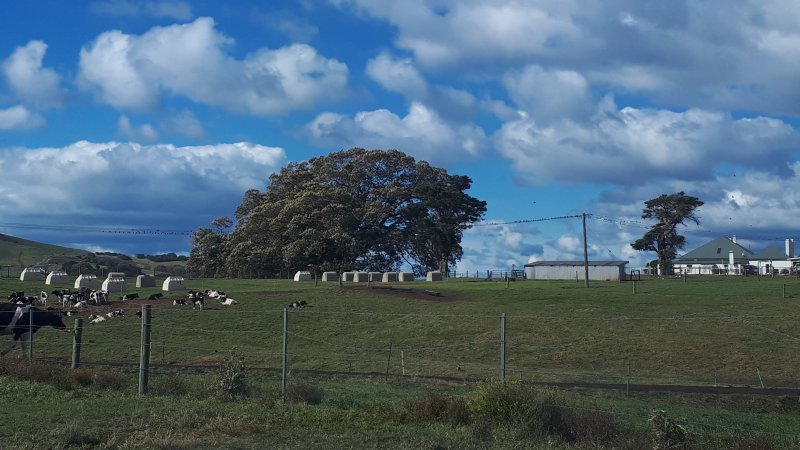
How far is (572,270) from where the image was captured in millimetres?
104562

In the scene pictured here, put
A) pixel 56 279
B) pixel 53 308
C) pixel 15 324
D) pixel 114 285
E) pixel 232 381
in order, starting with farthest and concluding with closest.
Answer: pixel 56 279 < pixel 114 285 < pixel 53 308 < pixel 15 324 < pixel 232 381

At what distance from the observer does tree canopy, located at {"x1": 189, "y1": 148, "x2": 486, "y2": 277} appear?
287 feet

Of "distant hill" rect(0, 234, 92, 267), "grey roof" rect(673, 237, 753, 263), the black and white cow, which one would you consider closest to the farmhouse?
"grey roof" rect(673, 237, 753, 263)

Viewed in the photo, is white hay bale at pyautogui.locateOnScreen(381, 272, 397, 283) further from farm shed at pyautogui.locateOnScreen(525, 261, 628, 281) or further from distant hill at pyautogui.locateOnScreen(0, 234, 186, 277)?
distant hill at pyautogui.locateOnScreen(0, 234, 186, 277)

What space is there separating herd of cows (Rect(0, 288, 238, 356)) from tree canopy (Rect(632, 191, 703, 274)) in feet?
246

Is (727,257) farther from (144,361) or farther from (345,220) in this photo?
(144,361)

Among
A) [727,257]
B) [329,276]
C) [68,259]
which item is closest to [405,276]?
[329,276]

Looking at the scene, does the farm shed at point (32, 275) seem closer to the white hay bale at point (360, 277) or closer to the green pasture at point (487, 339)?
the green pasture at point (487, 339)

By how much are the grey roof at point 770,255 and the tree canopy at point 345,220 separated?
5697 centimetres

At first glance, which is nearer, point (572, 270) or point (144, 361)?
point (144, 361)

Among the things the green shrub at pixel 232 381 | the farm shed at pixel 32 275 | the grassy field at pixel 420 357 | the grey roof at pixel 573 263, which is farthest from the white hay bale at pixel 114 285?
the grey roof at pixel 573 263

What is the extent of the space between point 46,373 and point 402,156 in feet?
255

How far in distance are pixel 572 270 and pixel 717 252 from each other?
4288 cm

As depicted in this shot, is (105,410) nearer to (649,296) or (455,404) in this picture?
(455,404)
